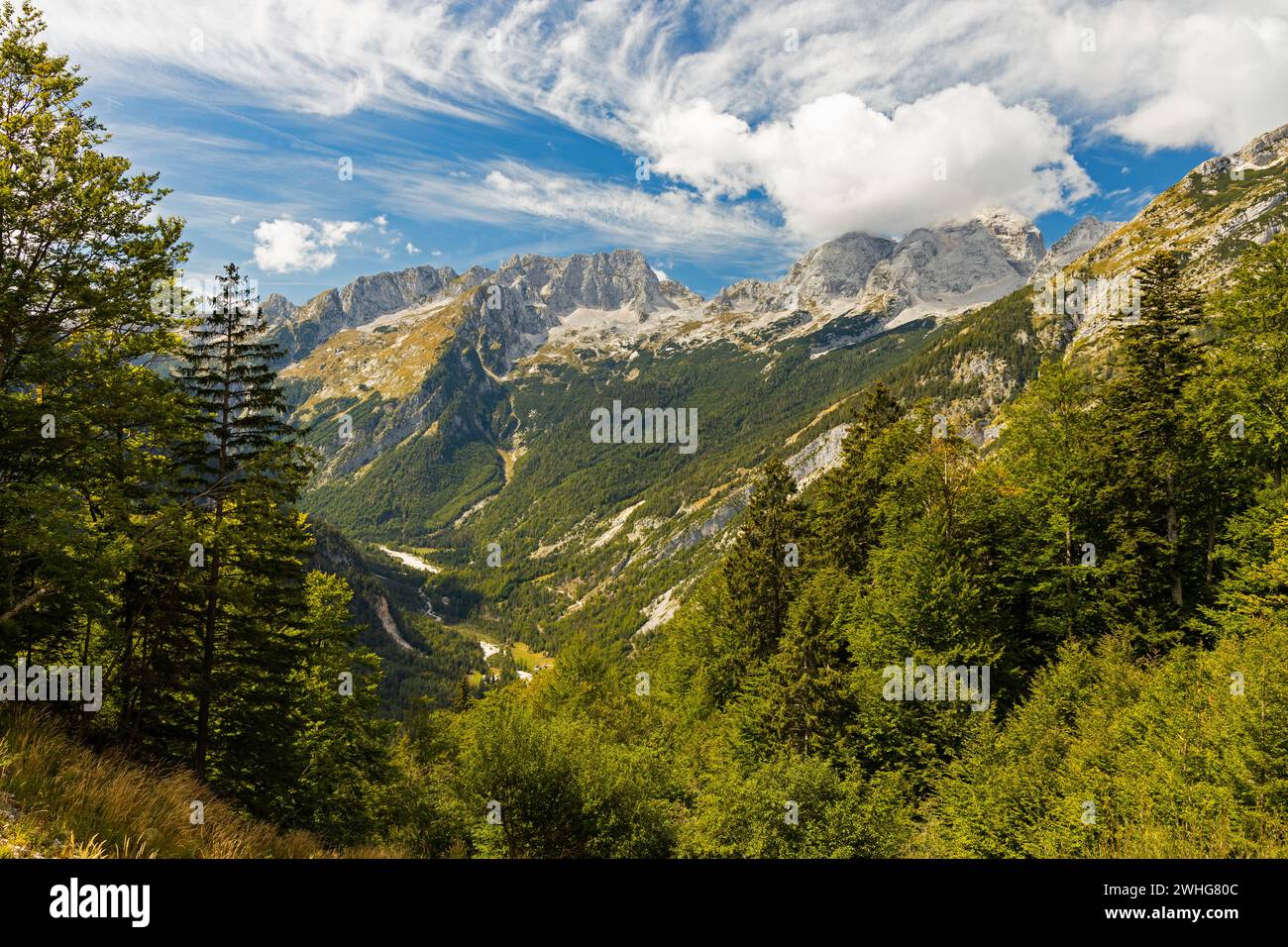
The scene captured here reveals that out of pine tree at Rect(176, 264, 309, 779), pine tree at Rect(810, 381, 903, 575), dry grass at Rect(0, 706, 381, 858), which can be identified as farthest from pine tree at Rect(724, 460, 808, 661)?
dry grass at Rect(0, 706, 381, 858)

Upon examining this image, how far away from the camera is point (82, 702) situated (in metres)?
17.0

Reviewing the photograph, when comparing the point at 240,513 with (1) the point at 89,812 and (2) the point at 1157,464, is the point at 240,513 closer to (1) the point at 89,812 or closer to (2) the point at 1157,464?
(1) the point at 89,812

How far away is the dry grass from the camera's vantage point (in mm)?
7030

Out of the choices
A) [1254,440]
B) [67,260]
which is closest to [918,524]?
[1254,440]

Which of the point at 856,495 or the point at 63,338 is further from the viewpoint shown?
the point at 856,495

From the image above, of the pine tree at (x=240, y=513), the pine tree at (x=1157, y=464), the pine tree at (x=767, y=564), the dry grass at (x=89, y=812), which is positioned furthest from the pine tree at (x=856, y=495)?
the dry grass at (x=89, y=812)

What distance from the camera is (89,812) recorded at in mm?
7891

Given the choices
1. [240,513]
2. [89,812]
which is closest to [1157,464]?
[89,812]

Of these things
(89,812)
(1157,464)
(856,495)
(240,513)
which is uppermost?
(1157,464)

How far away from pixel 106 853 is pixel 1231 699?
2082cm

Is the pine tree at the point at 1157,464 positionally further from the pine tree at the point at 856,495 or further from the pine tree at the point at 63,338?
the pine tree at the point at 63,338

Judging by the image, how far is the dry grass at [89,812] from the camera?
703cm

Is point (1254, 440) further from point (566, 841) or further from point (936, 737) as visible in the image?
point (566, 841)

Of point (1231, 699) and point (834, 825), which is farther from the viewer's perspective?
point (834, 825)
